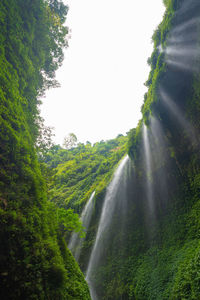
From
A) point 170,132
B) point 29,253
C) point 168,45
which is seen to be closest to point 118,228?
point 170,132

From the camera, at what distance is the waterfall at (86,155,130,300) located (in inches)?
418

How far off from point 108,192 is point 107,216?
2108 mm

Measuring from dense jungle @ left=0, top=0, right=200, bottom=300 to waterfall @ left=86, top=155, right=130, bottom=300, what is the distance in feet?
0.25

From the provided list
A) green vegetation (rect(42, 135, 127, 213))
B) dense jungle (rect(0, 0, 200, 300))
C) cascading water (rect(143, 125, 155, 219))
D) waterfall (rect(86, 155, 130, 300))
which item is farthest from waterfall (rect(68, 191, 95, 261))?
cascading water (rect(143, 125, 155, 219))

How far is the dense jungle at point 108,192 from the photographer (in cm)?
295

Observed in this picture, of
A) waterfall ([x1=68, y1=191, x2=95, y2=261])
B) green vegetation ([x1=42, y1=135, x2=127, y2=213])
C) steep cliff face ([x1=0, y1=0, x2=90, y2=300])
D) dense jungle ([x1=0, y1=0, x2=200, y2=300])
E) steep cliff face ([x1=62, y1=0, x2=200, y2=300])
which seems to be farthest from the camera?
green vegetation ([x1=42, y1=135, x2=127, y2=213])

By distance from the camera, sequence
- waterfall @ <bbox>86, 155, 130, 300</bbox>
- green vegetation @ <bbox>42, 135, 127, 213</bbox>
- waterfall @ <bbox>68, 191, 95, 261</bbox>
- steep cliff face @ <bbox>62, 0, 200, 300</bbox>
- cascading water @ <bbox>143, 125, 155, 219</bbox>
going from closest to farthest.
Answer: steep cliff face @ <bbox>62, 0, 200, 300</bbox>, cascading water @ <bbox>143, 125, 155, 219</bbox>, waterfall @ <bbox>86, 155, 130, 300</bbox>, waterfall @ <bbox>68, 191, 95, 261</bbox>, green vegetation @ <bbox>42, 135, 127, 213</bbox>

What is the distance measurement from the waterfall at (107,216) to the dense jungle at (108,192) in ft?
0.25

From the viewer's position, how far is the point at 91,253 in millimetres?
11320

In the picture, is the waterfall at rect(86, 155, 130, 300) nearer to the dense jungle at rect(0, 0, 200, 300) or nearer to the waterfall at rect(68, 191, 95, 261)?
the dense jungle at rect(0, 0, 200, 300)

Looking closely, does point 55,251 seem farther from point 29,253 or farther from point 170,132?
point 170,132

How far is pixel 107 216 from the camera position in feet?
40.2

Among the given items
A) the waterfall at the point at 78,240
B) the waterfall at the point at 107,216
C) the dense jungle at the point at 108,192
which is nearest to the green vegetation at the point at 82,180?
the waterfall at the point at 107,216

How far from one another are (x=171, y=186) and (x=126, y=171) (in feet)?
16.8
